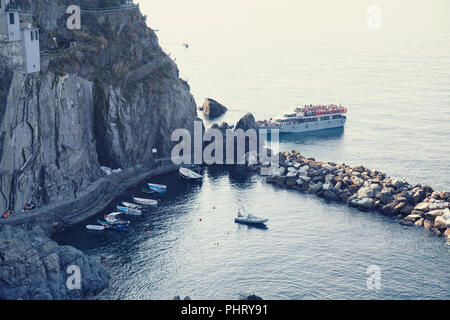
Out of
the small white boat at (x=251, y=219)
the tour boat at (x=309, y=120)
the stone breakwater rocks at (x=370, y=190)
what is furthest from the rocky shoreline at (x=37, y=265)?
the tour boat at (x=309, y=120)

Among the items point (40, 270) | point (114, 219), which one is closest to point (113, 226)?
point (114, 219)

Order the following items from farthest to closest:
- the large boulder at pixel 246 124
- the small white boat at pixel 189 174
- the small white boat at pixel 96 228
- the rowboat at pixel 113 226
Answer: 1. the large boulder at pixel 246 124
2. the small white boat at pixel 189 174
3. the rowboat at pixel 113 226
4. the small white boat at pixel 96 228

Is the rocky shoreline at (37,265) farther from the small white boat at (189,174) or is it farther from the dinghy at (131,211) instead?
the small white boat at (189,174)

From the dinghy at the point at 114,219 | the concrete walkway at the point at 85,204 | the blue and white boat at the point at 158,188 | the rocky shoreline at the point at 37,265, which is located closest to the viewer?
the rocky shoreline at the point at 37,265

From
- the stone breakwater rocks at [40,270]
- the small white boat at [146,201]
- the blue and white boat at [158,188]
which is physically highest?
the blue and white boat at [158,188]

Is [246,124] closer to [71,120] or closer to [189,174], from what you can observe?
[189,174]

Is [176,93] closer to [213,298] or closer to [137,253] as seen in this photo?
[137,253]

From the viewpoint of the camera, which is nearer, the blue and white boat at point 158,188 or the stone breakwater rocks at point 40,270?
the stone breakwater rocks at point 40,270

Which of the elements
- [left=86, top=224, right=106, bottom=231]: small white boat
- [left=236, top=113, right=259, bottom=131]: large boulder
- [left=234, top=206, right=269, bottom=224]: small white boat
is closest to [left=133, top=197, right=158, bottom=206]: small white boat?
[left=86, top=224, right=106, bottom=231]: small white boat
